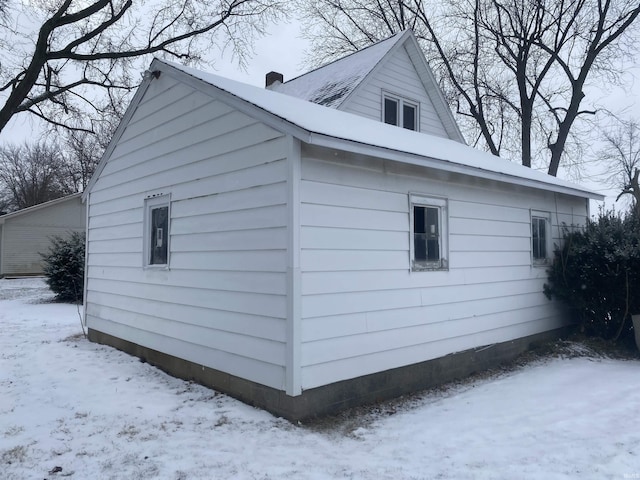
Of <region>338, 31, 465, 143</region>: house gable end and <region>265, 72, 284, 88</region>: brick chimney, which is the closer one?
<region>338, 31, 465, 143</region>: house gable end

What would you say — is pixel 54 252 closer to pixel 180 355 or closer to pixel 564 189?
pixel 180 355

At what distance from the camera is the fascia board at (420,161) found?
15.5ft

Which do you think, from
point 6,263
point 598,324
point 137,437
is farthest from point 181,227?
point 6,263

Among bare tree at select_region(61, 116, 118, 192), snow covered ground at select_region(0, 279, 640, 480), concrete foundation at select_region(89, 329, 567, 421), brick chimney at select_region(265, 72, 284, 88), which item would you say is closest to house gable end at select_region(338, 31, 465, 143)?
brick chimney at select_region(265, 72, 284, 88)

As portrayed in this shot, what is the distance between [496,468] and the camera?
3809 millimetres

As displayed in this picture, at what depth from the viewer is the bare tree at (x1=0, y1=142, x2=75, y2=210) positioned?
131 ft

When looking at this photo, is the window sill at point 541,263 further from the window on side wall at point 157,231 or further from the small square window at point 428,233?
the window on side wall at point 157,231

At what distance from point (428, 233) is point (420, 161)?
3.53 ft

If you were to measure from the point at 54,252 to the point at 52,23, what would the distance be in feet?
23.3

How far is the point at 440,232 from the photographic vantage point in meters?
6.41

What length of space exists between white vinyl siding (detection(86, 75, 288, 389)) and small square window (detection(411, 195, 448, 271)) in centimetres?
198

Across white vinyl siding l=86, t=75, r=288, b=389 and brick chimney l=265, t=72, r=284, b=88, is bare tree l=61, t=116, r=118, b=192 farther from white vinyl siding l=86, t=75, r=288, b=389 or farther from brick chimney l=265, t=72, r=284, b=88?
white vinyl siding l=86, t=75, r=288, b=389

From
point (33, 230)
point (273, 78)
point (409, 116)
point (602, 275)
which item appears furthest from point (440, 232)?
point (33, 230)

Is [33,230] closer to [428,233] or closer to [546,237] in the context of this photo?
[428,233]
